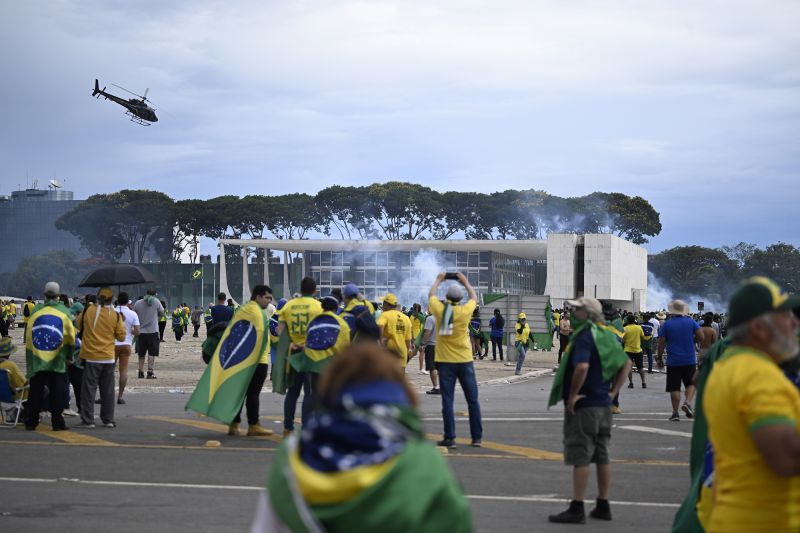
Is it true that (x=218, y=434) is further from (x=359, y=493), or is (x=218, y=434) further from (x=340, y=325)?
(x=359, y=493)

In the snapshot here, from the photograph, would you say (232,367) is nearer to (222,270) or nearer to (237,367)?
(237,367)

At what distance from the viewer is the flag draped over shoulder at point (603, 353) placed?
8.71m

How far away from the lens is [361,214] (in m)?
113

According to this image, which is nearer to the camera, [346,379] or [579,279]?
[346,379]

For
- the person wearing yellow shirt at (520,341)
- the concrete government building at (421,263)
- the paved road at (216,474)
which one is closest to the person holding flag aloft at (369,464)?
the paved road at (216,474)

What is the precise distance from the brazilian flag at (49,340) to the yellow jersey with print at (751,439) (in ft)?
35.3

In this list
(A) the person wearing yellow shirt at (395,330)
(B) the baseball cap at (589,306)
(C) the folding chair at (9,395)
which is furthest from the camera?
(A) the person wearing yellow shirt at (395,330)

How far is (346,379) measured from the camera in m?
3.03

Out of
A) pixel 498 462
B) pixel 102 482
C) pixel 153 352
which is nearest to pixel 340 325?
pixel 498 462

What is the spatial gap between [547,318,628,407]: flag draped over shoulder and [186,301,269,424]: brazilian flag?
5.41m

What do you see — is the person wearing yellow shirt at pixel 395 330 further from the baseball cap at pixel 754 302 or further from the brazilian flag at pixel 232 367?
the baseball cap at pixel 754 302

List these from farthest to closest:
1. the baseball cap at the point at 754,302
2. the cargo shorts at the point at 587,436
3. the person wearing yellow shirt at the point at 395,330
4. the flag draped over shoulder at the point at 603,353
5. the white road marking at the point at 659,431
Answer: the person wearing yellow shirt at the point at 395,330
the white road marking at the point at 659,431
the flag draped over shoulder at the point at 603,353
the cargo shorts at the point at 587,436
the baseball cap at the point at 754,302

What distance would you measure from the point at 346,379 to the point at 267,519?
58 cm

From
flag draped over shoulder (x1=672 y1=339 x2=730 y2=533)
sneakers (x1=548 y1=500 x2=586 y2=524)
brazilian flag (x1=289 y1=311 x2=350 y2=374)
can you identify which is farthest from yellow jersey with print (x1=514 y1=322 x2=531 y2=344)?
flag draped over shoulder (x1=672 y1=339 x2=730 y2=533)
